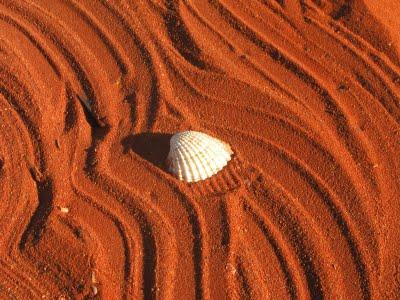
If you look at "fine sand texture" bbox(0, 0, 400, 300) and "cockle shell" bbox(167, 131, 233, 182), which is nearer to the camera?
"fine sand texture" bbox(0, 0, 400, 300)

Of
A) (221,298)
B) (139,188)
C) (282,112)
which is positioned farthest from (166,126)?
(221,298)

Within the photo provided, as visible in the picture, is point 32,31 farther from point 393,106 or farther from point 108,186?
point 393,106

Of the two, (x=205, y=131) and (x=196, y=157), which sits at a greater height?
(x=205, y=131)

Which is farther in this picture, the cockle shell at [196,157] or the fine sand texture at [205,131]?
the cockle shell at [196,157]

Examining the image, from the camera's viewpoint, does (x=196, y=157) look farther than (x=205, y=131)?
No
